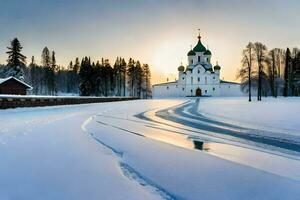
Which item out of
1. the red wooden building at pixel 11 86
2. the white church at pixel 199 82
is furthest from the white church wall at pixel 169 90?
the red wooden building at pixel 11 86

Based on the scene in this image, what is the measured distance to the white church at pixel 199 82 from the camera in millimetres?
112750

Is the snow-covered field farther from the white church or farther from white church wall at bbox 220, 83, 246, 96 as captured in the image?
white church wall at bbox 220, 83, 246, 96

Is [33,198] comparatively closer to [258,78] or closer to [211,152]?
[211,152]

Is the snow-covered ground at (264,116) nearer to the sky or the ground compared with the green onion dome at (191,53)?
nearer to the ground

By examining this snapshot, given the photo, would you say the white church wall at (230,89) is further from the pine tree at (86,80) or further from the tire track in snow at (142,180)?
the tire track in snow at (142,180)

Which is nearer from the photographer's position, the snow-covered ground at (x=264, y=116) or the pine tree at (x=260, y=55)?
the snow-covered ground at (x=264, y=116)

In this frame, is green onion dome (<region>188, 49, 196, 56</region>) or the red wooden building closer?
the red wooden building

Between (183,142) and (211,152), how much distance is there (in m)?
1.88

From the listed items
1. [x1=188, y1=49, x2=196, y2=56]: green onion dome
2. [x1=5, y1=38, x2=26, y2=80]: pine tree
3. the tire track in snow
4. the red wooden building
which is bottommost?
the tire track in snow

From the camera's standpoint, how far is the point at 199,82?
113000 mm

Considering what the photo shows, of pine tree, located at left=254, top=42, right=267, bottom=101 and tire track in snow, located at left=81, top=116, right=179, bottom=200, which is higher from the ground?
pine tree, located at left=254, top=42, right=267, bottom=101

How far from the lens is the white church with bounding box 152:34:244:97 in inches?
4439

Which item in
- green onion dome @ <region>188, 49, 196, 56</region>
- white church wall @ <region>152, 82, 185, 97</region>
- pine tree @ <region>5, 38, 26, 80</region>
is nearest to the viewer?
pine tree @ <region>5, 38, 26, 80</region>

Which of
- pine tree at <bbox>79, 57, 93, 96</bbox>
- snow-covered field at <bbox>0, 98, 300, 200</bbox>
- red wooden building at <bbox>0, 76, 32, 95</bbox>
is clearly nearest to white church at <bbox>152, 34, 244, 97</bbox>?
pine tree at <bbox>79, 57, 93, 96</bbox>
